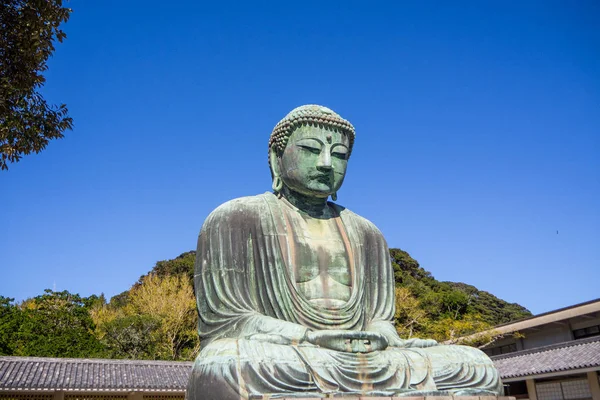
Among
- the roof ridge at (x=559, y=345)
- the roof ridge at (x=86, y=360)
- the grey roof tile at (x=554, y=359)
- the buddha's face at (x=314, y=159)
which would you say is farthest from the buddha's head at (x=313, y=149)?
the roof ridge at (x=559, y=345)

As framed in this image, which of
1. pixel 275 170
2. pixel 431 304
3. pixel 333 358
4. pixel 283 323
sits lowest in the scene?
pixel 333 358

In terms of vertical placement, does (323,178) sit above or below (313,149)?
below

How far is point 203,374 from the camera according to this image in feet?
13.6

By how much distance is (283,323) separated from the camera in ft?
14.8

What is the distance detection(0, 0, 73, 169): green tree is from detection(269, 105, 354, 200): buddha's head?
420 centimetres

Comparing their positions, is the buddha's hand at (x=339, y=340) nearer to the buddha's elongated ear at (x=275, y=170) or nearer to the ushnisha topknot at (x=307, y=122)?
the buddha's elongated ear at (x=275, y=170)

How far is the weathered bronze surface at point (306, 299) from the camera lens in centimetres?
410

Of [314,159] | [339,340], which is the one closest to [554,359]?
[314,159]

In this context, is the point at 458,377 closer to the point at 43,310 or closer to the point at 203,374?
the point at 203,374

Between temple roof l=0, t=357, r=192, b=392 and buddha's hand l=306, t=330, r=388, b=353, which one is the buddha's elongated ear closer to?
buddha's hand l=306, t=330, r=388, b=353

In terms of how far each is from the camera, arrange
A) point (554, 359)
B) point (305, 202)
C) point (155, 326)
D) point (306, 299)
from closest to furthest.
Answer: point (306, 299) → point (305, 202) → point (554, 359) → point (155, 326)

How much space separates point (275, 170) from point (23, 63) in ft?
14.2

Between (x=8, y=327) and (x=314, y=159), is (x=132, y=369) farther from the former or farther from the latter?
(x=314, y=159)

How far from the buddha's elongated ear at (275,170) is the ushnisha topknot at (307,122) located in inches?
4.0
